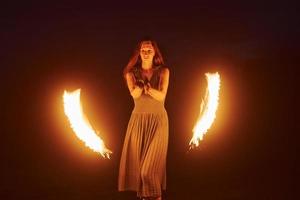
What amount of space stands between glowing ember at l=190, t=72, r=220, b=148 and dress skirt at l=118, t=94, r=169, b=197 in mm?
395

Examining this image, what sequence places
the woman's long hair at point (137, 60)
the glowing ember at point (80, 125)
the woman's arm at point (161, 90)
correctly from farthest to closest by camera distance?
the woman's long hair at point (137, 60)
the glowing ember at point (80, 125)
the woman's arm at point (161, 90)

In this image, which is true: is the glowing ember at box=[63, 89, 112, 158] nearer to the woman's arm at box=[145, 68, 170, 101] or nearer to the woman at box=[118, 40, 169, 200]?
the woman at box=[118, 40, 169, 200]

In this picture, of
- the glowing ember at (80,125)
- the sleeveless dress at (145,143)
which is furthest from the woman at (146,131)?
the glowing ember at (80,125)

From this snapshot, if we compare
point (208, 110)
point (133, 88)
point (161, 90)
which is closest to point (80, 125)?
point (133, 88)

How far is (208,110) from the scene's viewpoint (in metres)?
6.91

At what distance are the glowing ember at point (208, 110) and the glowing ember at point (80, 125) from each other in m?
1.13

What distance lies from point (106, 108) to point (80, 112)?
5.54 feet

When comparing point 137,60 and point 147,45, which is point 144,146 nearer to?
point 137,60

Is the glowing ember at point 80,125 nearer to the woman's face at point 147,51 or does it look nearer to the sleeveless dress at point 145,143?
the sleeveless dress at point 145,143

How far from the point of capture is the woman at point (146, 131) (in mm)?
6715

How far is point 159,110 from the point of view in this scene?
22.7 ft

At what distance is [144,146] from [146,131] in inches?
7.6

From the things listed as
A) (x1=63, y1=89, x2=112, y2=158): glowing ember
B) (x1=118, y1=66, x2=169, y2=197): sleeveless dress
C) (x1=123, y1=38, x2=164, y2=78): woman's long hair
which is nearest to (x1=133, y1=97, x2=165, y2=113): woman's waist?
(x1=118, y1=66, x2=169, y2=197): sleeveless dress

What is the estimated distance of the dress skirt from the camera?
675 centimetres
